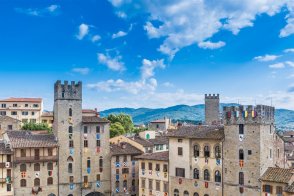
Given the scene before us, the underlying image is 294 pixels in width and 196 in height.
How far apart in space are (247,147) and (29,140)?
3992cm

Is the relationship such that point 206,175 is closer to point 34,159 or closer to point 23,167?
point 34,159

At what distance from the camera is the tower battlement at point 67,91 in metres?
78.6

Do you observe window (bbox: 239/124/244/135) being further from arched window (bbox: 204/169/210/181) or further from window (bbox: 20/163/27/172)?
window (bbox: 20/163/27/172)

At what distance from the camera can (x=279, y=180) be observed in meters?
54.7

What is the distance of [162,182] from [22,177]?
25.8 m

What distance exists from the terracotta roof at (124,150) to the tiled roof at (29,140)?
12.7m

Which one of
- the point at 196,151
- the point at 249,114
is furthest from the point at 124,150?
the point at 249,114

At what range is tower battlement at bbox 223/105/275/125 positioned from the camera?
193ft

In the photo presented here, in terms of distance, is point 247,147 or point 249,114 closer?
point 247,147

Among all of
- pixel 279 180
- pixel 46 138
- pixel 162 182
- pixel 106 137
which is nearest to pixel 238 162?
pixel 279 180

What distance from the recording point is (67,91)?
79.2 metres

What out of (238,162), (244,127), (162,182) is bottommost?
(162,182)

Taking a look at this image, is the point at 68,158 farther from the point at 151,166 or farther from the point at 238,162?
the point at 238,162

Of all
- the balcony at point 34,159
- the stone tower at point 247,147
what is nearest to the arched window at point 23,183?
the balcony at point 34,159
